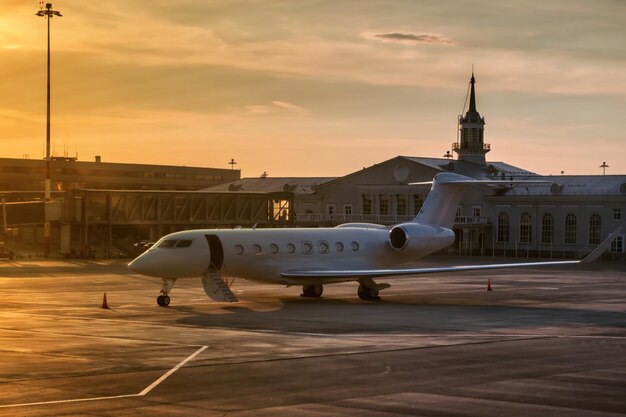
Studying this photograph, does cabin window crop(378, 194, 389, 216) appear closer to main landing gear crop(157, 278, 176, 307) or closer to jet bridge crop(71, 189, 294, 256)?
jet bridge crop(71, 189, 294, 256)

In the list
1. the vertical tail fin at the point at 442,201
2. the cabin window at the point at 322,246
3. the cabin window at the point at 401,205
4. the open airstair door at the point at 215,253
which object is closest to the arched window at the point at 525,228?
the cabin window at the point at 401,205

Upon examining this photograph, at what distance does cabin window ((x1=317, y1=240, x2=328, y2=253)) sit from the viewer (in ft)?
149

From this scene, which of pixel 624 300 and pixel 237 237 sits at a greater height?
pixel 237 237

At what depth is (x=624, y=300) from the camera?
152ft

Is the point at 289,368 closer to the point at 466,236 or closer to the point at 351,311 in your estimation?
the point at 351,311

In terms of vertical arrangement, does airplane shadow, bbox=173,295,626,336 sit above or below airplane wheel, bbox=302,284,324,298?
below

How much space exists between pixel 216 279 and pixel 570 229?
66.5 m

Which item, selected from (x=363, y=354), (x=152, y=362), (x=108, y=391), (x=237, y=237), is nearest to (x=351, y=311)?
(x=237, y=237)

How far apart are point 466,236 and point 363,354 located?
8153cm

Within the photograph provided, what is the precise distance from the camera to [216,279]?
41.2 m

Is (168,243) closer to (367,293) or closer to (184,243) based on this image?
(184,243)

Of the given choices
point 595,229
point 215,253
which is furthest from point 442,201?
point 595,229

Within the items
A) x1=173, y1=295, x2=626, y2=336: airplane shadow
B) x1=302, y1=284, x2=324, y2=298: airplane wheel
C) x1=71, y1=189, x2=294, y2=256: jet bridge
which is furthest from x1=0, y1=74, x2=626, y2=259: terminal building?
x1=173, y1=295, x2=626, y2=336: airplane shadow

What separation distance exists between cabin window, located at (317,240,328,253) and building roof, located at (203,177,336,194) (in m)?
77.1
